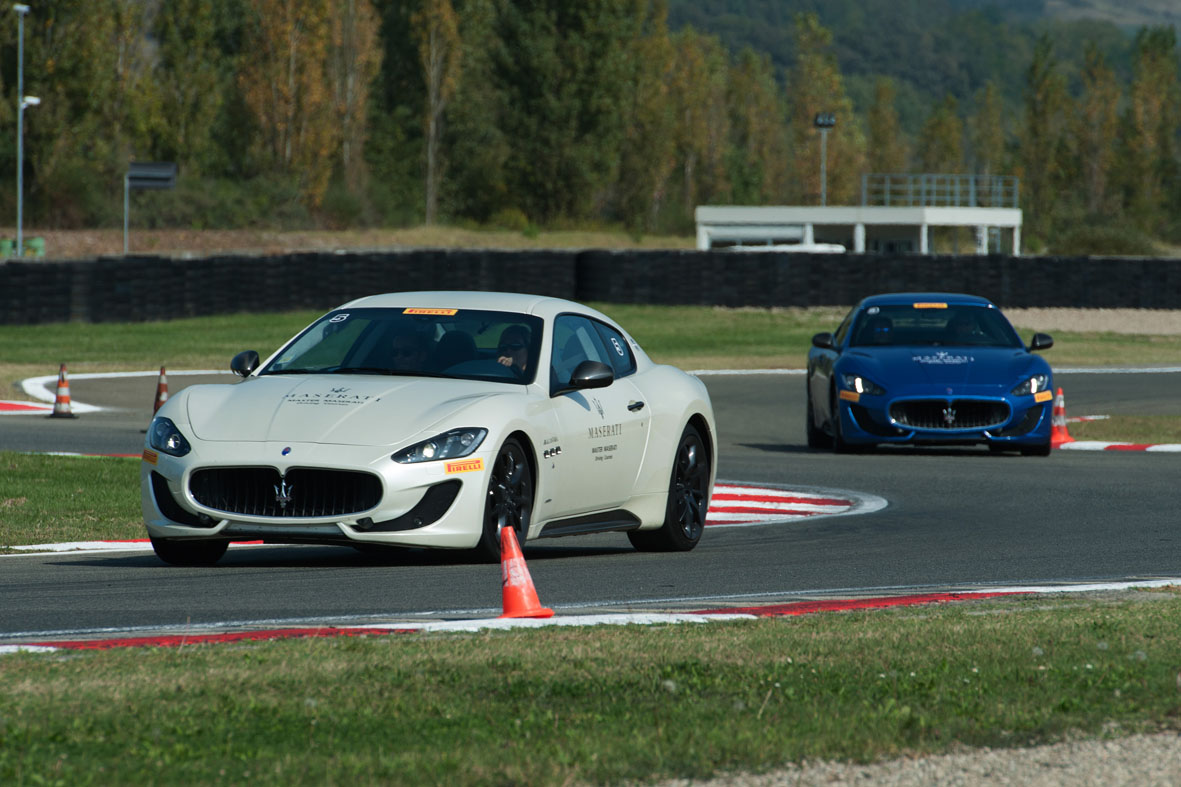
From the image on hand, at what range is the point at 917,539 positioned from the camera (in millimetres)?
10805

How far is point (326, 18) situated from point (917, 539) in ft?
188

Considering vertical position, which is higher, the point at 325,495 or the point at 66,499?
the point at 325,495

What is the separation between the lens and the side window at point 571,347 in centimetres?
956

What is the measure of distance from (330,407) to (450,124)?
71.7 meters

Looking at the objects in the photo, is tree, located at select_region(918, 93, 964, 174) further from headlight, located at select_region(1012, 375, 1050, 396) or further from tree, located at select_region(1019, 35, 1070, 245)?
headlight, located at select_region(1012, 375, 1050, 396)

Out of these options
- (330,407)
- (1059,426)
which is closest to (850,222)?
(1059,426)

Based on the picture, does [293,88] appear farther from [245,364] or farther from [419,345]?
[419,345]

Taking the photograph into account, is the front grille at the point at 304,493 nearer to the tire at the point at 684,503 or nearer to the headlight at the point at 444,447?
the headlight at the point at 444,447

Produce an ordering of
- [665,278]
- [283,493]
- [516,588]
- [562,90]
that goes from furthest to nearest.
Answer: [562,90] < [665,278] < [283,493] < [516,588]

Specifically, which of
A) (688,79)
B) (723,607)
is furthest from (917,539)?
(688,79)

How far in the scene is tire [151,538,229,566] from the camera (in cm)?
895

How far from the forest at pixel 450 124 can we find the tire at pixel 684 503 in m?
42.9

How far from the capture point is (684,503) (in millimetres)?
10312

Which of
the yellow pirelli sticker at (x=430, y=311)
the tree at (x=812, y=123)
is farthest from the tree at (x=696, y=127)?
the yellow pirelli sticker at (x=430, y=311)
